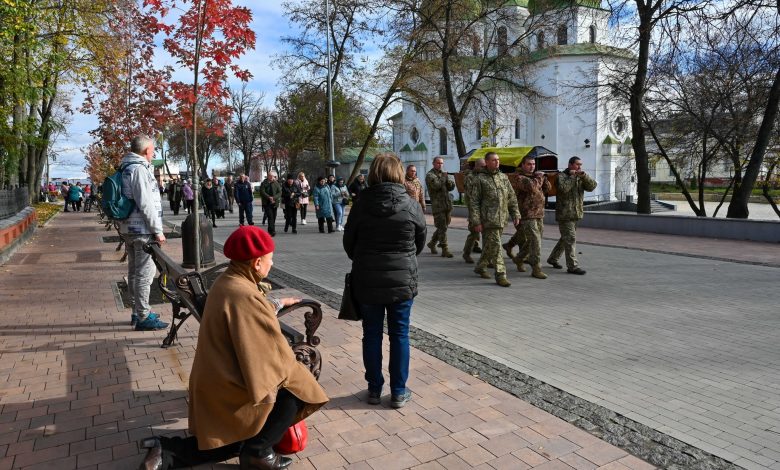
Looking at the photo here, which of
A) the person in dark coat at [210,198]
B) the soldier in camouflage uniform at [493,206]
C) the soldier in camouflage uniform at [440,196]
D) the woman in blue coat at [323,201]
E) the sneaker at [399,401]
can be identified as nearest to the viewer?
the sneaker at [399,401]

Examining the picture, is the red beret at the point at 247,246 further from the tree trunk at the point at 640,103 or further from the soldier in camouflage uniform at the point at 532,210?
the tree trunk at the point at 640,103

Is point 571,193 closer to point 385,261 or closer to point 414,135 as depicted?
point 385,261

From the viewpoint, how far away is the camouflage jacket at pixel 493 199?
27.0 feet

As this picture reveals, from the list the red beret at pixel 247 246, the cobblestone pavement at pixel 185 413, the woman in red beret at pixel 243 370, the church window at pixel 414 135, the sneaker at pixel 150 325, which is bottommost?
the cobblestone pavement at pixel 185 413

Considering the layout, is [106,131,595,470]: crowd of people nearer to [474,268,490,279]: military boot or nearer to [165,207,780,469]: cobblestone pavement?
[165,207,780,469]: cobblestone pavement

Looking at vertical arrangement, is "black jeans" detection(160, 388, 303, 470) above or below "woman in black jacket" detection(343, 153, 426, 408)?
below

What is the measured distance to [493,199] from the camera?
823cm

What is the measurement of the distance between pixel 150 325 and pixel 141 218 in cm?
111

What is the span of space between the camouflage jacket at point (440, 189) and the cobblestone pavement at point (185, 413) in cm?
541

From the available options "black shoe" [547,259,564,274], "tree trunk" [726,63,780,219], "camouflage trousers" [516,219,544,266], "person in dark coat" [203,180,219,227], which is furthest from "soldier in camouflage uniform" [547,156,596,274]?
"person in dark coat" [203,180,219,227]

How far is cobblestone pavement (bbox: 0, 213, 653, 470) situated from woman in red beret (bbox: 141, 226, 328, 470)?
1.38 ft

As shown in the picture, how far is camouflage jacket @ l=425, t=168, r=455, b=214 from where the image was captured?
1104 centimetres

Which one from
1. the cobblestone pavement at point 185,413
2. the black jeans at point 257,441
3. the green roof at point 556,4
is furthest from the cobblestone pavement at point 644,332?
the green roof at point 556,4

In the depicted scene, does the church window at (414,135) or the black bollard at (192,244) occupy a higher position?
the church window at (414,135)
